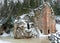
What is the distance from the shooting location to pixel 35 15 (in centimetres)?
1214

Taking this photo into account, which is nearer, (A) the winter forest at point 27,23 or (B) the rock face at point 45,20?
(A) the winter forest at point 27,23

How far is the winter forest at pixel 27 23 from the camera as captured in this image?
10.9 m

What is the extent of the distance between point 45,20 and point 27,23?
3.40 ft

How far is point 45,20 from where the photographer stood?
12.1 metres

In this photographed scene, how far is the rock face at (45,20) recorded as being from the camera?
1194 centimetres

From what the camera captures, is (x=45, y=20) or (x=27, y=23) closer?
(x=27, y=23)

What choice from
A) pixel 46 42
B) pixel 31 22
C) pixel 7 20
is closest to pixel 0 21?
pixel 7 20

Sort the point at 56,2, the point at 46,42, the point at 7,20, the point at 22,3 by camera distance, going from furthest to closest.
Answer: the point at 56,2 → the point at 22,3 → the point at 7,20 → the point at 46,42

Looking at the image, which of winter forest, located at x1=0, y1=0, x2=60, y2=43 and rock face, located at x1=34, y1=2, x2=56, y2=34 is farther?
rock face, located at x1=34, y1=2, x2=56, y2=34

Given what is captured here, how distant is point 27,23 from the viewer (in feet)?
38.2

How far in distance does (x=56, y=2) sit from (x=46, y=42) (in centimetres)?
668

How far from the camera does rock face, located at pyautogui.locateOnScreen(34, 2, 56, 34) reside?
11938mm

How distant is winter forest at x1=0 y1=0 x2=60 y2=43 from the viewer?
10.9 meters

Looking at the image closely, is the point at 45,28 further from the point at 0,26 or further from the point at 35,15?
the point at 0,26
